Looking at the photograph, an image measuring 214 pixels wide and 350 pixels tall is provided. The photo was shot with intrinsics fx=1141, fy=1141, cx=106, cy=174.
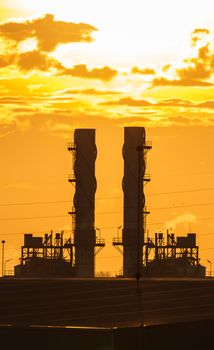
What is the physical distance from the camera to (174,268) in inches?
7210

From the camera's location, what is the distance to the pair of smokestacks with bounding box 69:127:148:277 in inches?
6821

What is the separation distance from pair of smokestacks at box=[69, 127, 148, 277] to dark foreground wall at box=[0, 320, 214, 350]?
11687cm

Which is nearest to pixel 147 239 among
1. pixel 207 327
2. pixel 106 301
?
Answer: pixel 106 301

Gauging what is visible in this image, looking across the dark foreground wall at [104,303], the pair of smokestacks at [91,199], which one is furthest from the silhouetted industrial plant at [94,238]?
the dark foreground wall at [104,303]

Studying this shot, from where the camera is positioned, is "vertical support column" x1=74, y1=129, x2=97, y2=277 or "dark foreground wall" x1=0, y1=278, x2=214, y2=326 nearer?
"dark foreground wall" x1=0, y1=278, x2=214, y2=326

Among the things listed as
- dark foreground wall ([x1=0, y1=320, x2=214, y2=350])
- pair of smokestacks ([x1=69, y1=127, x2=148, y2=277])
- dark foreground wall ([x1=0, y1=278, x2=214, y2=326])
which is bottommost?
dark foreground wall ([x1=0, y1=320, x2=214, y2=350])

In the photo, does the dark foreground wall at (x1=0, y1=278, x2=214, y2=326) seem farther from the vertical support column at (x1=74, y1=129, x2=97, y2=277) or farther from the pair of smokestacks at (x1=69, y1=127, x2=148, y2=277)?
the vertical support column at (x1=74, y1=129, x2=97, y2=277)

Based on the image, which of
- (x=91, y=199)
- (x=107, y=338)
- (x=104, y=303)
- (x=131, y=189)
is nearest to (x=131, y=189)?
(x=131, y=189)

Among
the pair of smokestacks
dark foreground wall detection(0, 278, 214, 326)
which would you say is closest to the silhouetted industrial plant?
the pair of smokestacks

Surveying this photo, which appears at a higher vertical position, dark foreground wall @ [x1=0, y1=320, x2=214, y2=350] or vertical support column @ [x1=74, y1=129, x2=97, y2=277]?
vertical support column @ [x1=74, y1=129, x2=97, y2=277]

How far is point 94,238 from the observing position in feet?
579

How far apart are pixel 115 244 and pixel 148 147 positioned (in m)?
17.6

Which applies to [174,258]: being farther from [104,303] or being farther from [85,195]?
[104,303]

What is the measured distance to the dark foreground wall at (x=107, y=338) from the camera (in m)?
51.3
